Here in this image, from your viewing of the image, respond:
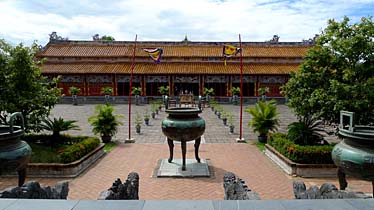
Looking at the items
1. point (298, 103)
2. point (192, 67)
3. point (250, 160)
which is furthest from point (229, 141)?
point (192, 67)

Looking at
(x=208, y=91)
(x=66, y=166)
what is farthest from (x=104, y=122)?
(x=208, y=91)

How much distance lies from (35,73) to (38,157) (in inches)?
111

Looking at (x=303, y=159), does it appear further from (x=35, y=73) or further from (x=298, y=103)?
(x=35, y=73)

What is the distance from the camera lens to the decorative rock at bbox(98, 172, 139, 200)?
406cm

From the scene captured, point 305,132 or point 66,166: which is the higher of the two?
point 305,132

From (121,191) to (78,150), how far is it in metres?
5.50

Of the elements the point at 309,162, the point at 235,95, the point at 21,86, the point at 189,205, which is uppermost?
the point at 21,86

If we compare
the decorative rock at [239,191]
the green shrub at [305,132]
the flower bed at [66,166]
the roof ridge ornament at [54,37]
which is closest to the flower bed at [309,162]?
the green shrub at [305,132]

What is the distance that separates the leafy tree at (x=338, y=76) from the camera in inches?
363

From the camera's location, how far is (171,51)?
3509 cm

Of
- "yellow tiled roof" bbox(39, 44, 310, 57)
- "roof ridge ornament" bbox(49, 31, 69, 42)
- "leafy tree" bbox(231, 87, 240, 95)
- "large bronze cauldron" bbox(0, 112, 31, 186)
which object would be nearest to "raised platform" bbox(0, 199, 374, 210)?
"large bronze cauldron" bbox(0, 112, 31, 186)

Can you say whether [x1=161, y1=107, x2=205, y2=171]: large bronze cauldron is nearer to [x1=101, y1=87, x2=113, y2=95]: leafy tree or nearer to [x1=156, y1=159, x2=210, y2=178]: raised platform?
[x1=156, y1=159, x2=210, y2=178]: raised platform

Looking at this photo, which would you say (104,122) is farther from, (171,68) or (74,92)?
(171,68)

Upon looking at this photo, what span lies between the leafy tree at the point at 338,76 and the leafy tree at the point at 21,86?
8425 millimetres
